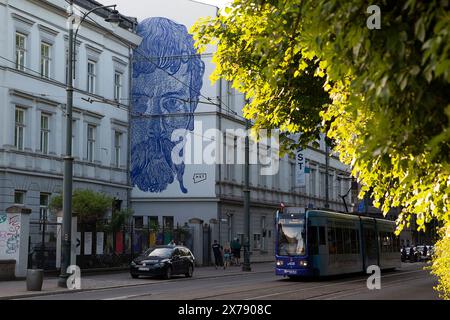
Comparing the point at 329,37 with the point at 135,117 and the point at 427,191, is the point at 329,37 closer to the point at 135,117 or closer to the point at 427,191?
the point at 427,191

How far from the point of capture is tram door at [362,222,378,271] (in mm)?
34688

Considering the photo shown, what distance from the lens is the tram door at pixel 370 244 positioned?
3469 centimetres

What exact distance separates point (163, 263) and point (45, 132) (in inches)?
449

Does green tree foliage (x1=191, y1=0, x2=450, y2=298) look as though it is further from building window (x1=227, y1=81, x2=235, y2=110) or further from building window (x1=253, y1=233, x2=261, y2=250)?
building window (x1=253, y1=233, x2=261, y2=250)

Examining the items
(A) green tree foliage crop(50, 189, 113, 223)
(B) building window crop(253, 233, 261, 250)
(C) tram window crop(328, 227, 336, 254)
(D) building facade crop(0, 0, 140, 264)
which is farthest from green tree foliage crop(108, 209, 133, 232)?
(B) building window crop(253, 233, 261, 250)

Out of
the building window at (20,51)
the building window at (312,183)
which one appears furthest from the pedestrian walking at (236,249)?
the building window at (312,183)

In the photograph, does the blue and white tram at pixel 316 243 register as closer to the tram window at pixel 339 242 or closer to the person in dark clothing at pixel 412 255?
the tram window at pixel 339 242

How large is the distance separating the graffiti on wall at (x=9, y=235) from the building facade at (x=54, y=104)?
17.6 ft

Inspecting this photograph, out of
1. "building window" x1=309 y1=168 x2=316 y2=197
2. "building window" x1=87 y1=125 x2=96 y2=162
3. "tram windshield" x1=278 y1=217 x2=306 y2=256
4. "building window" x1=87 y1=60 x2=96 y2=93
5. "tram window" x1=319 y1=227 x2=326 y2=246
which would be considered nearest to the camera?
"tram windshield" x1=278 y1=217 x2=306 y2=256

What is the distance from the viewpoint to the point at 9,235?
27719mm

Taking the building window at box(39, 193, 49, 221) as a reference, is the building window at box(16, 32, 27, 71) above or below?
above

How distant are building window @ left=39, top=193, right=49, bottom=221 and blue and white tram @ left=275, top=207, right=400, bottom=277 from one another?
43.2 feet
